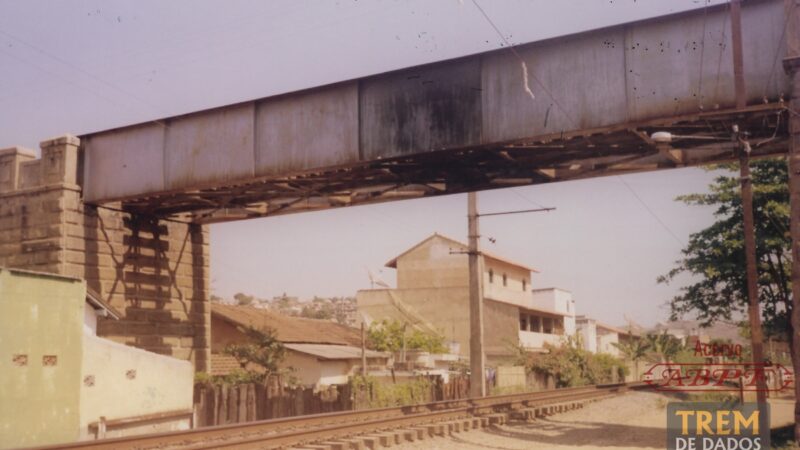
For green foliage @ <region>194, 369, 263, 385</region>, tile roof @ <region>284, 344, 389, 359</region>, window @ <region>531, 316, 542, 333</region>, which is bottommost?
green foliage @ <region>194, 369, 263, 385</region>

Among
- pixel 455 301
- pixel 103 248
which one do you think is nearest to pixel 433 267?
pixel 455 301

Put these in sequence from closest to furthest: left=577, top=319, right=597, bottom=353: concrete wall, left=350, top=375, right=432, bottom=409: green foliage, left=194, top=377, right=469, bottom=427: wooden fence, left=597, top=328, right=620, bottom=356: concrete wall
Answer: left=194, top=377, right=469, bottom=427: wooden fence, left=350, top=375, right=432, bottom=409: green foliage, left=577, top=319, right=597, bottom=353: concrete wall, left=597, top=328, right=620, bottom=356: concrete wall

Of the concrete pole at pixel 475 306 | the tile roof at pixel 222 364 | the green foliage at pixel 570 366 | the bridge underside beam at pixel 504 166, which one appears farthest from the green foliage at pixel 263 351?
the green foliage at pixel 570 366

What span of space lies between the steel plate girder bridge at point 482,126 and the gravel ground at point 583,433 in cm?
578

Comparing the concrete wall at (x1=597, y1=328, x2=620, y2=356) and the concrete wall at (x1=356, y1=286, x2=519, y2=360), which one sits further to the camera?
the concrete wall at (x1=597, y1=328, x2=620, y2=356)

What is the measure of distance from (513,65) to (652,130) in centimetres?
305

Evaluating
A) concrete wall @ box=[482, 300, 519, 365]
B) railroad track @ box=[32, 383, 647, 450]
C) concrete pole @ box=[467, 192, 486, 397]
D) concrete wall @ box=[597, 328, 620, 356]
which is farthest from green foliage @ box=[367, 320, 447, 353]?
concrete wall @ box=[597, 328, 620, 356]

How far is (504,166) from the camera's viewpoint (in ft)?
56.9

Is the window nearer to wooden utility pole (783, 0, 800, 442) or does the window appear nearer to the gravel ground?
the gravel ground

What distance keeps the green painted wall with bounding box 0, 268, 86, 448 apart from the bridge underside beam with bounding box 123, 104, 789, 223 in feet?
18.2

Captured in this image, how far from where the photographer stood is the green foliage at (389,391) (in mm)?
23812

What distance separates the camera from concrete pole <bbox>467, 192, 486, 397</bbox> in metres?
24.7

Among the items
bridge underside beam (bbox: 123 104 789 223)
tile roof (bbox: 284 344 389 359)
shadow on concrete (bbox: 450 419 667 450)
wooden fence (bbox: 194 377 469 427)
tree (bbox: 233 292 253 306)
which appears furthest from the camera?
tree (bbox: 233 292 253 306)

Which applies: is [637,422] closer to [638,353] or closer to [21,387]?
[21,387]
